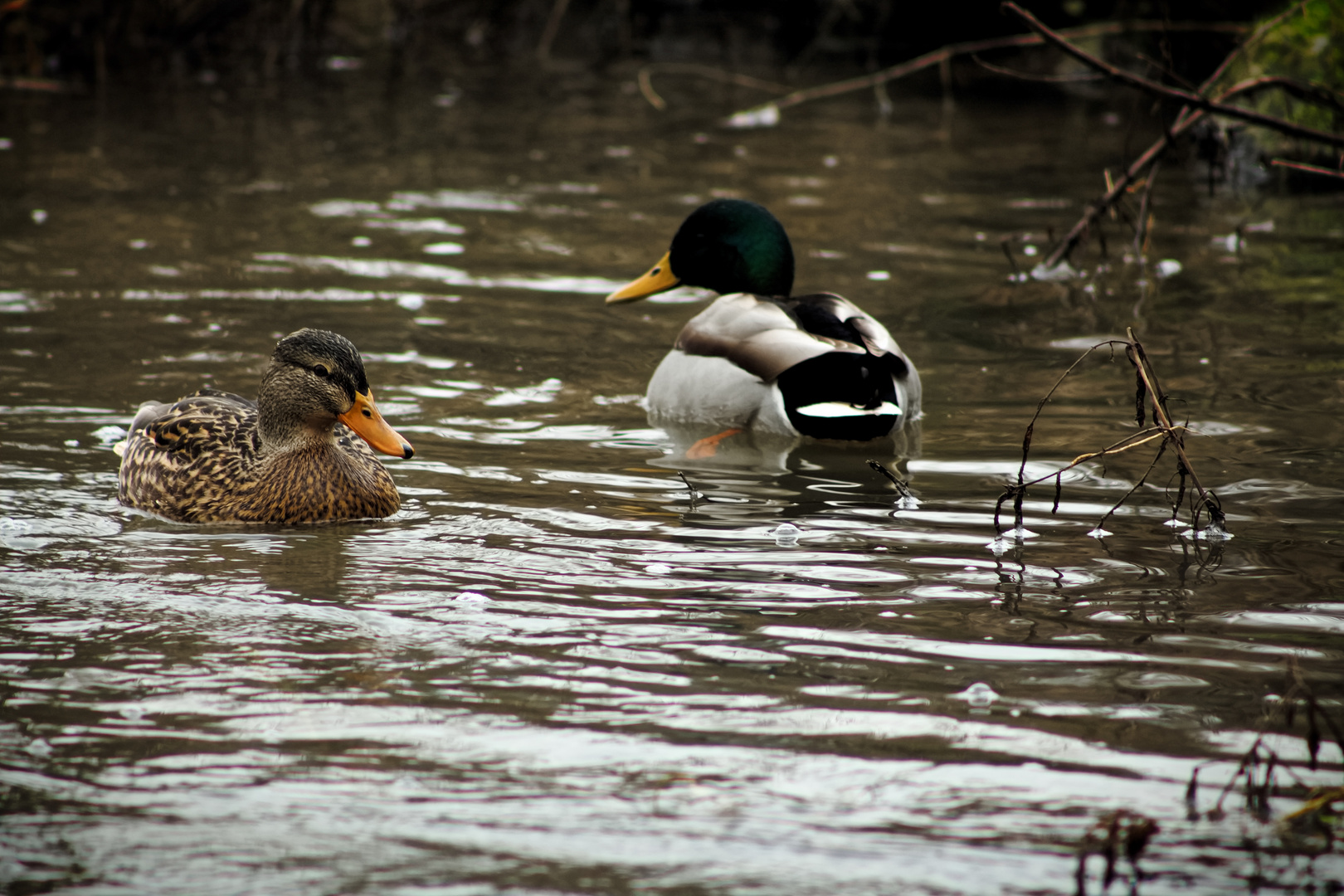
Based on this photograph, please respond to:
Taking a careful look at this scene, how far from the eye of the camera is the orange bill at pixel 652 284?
923 cm

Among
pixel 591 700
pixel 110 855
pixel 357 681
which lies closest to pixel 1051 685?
pixel 591 700

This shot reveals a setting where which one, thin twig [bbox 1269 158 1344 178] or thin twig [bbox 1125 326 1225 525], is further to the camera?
thin twig [bbox 1269 158 1344 178]

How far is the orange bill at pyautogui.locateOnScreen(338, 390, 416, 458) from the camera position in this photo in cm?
618

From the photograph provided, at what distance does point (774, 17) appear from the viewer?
24484mm

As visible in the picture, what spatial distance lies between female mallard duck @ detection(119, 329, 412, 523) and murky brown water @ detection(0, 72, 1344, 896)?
0.17 metres

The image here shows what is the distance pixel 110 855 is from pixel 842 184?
11.3 m

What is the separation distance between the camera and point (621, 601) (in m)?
5.32

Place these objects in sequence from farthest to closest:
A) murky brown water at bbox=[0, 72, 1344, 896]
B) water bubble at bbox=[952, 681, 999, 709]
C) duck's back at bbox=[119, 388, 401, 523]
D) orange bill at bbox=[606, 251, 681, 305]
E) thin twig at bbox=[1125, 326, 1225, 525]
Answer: orange bill at bbox=[606, 251, 681, 305]
duck's back at bbox=[119, 388, 401, 523]
thin twig at bbox=[1125, 326, 1225, 525]
water bubble at bbox=[952, 681, 999, 709]
murky brown water at bbox=[0, 72, 1344, 896]

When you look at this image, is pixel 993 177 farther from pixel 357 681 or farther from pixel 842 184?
pixel 357 681

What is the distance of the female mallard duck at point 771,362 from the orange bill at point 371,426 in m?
1.92

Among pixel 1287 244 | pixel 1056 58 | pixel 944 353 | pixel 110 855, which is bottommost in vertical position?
pixel 110 855

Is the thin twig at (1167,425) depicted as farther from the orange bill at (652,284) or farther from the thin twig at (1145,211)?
the orange bill at (652,284)

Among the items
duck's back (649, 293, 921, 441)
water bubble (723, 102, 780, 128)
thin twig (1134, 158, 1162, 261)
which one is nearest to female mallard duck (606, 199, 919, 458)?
duck's back (649, 293, 921, 441)

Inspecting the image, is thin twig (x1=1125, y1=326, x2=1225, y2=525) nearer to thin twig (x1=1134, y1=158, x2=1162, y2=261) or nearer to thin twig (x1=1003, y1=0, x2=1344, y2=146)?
thin twig (x1=1003, y1=0, x2=1344, y2=146)
